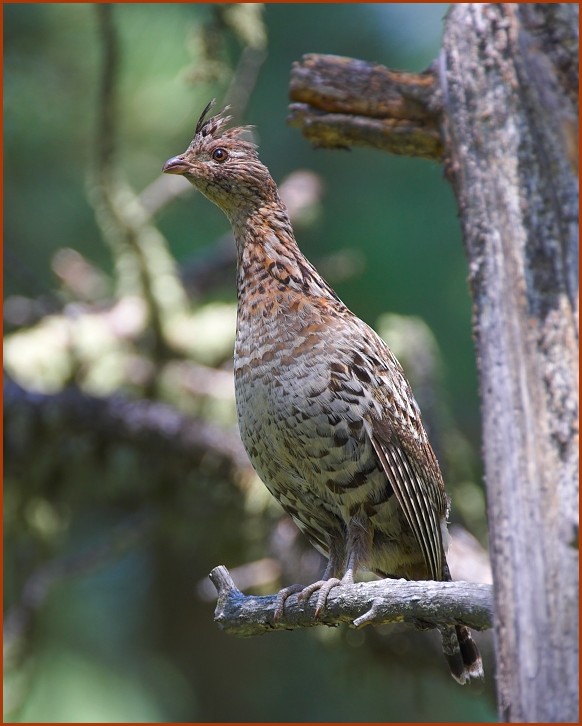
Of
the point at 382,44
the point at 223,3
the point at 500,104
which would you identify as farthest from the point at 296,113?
the point at 382,44

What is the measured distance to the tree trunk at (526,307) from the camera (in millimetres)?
2590

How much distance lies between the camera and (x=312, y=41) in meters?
9.59

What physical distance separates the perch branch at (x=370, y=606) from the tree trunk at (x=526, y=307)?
0.09 m

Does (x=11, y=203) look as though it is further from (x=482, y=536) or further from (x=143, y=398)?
(x=482, y=536)

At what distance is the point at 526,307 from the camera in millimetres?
2859

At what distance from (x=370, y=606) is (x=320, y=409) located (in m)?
0.64

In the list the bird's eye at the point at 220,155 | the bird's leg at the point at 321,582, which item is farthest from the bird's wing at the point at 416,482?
the bird's eye at the point at 220,155

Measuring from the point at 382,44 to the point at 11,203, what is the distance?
369 centimetres

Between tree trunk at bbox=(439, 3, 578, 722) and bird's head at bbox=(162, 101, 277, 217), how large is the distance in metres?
0.65

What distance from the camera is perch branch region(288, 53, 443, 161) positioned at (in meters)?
3.63

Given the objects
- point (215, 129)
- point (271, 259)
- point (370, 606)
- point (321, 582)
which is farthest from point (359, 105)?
point (370, 606)

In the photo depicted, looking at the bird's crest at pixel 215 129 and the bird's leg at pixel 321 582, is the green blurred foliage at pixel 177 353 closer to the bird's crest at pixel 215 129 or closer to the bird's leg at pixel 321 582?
the bird's leg at pixel 321 582

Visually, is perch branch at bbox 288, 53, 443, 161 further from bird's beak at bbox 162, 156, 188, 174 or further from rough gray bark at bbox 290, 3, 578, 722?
bird's beak at bbox 162, 156, 188, 174

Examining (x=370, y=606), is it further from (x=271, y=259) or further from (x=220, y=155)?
(x=220, y=155)
